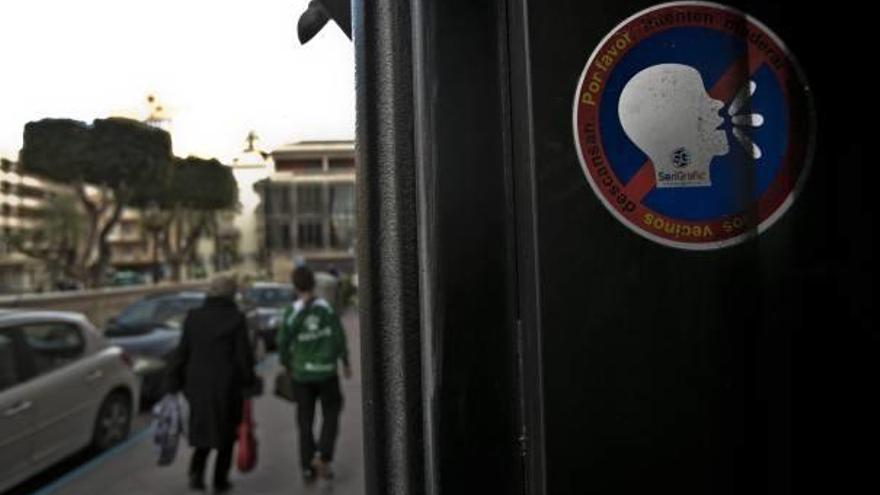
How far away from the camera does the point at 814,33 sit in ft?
3.14

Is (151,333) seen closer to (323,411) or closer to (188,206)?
(323,411)

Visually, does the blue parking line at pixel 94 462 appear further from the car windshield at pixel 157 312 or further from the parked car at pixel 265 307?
the parked car at pixel 265 307

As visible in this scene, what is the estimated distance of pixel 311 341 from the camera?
6.07 meters

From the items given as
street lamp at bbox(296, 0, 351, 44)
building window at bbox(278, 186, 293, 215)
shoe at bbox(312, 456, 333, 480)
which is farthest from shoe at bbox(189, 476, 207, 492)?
building window at bbox(278, 186, 293, 215)

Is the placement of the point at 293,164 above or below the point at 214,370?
above

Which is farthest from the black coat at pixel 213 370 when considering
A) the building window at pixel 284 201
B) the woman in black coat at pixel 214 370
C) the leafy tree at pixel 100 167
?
the building window at pixel 284 201

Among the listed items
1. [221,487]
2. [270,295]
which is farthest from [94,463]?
[270,295]

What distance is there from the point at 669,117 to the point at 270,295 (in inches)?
753

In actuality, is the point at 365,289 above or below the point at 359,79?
below

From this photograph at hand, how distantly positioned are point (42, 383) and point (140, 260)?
62173 millimetres

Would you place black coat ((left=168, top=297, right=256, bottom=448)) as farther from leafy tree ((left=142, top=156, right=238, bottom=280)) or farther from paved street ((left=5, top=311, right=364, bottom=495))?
leafy tree ((left=142, top=156, right=238, bottom=280))

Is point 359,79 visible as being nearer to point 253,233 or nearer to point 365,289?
point 365,289

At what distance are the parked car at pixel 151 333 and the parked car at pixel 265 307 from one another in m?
1.49

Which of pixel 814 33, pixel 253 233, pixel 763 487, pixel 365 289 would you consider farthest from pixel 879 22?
pixel 253 233
